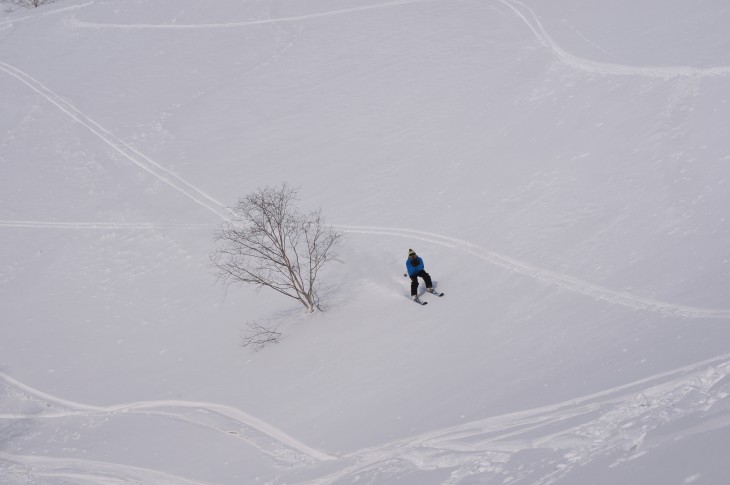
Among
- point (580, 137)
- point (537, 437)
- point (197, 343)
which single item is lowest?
point (537, 437)

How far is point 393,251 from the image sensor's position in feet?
69.8

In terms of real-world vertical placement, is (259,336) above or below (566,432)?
above

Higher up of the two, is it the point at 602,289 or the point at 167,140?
the point at 167,140

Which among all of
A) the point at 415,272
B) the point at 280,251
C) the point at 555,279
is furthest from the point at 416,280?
the point at 280,251

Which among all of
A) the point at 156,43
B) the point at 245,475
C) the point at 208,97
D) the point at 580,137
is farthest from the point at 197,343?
the point at 156,43

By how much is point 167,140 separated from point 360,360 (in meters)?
19.9

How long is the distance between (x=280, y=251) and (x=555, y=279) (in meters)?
9.00

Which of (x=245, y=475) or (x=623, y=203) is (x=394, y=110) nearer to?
(x=623, y=203)

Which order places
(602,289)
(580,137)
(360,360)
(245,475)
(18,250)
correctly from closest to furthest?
(245,475)
(602,289)
(360,360)
(580,137)
(18,250)

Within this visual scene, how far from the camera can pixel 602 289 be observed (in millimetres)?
14961

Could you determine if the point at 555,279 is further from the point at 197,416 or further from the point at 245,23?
the point at 245,23

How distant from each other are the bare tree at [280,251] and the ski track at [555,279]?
1.44m

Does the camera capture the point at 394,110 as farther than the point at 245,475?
Yes

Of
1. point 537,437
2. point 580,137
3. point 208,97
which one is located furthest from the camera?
point 208,97
